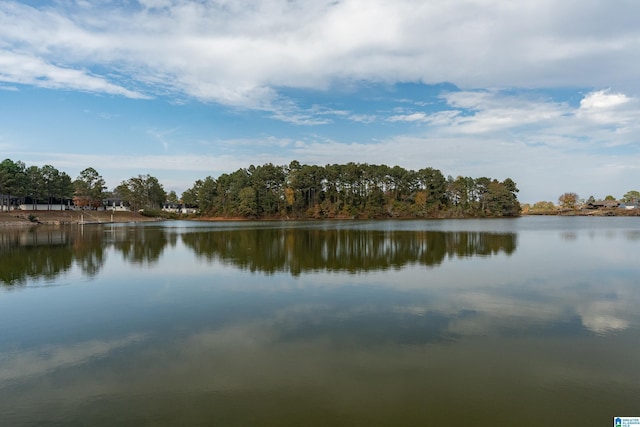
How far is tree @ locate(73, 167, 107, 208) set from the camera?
3369 inches

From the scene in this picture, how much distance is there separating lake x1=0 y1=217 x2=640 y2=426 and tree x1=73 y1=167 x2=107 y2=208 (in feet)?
262

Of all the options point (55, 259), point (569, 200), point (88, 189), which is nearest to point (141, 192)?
point (88, 189)

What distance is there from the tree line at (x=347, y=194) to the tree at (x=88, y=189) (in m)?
26.1

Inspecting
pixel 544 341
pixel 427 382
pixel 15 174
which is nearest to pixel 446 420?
pixel 427 382

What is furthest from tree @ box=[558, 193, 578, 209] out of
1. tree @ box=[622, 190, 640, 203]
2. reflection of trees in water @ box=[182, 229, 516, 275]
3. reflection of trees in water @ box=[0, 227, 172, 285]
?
reflection of trees in water @ box=[0, 227, 172, 285]

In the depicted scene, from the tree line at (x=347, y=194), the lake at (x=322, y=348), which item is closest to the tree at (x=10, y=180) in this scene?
the tree line at (x=347, y=194)

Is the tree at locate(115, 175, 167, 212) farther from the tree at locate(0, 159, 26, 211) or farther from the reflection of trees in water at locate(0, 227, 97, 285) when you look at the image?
the reflection of trees in water at locate(0, 227, 97, 285)

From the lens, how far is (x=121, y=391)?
626cm

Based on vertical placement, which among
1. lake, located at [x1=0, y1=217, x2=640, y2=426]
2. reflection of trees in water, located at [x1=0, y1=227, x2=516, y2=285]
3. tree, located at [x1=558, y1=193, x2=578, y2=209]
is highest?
tree, located at [x1=558, y1=193, x2=578, y2=209]

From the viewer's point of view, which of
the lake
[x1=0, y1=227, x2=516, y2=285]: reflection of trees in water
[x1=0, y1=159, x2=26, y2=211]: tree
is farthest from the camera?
[x1=0, y1=159, x2=26, y2=211]: tree

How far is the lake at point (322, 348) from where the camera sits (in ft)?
18.7

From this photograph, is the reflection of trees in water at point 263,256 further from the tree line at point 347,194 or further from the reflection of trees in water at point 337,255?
the tree line at point 347,194

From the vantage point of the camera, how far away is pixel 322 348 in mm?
7988

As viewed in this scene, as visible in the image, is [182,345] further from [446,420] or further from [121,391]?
[446,420]
